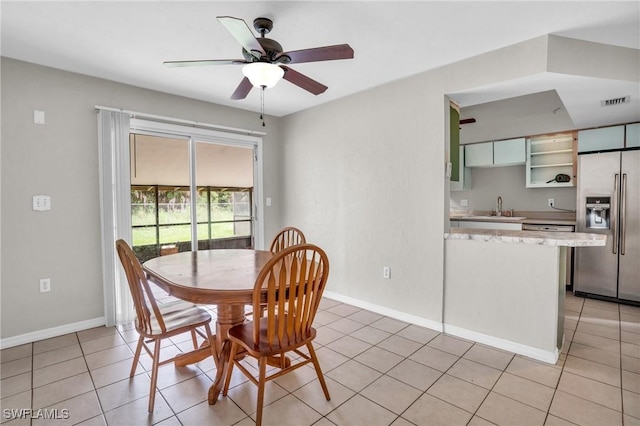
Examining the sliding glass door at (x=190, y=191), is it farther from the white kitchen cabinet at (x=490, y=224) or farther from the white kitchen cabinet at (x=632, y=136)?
the white kitchen cabinet at (x=632, y=136)

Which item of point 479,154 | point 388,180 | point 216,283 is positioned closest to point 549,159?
point 479,154

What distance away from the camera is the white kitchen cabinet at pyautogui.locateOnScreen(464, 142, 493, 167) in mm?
4652

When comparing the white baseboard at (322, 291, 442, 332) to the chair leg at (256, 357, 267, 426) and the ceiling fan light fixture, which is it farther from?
the ceiling fan light fixture

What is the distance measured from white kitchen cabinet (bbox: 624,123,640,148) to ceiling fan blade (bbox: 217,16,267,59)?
4103 millimetres

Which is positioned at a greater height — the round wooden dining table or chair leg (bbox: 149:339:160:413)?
the round wooden dining table

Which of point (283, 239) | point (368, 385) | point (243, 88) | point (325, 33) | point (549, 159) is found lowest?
point (368, 385)

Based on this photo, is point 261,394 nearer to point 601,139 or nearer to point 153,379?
point 153,379

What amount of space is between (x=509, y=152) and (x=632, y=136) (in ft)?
4.14

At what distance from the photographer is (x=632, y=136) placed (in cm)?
347

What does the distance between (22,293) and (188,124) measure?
2.22 meters

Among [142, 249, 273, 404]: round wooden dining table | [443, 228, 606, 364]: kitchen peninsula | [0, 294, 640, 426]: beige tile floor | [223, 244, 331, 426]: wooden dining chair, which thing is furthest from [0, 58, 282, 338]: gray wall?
[443, 228, 606, 364]: kitchen peninsula

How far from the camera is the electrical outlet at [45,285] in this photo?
2.78 metres

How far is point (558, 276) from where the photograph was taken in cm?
234

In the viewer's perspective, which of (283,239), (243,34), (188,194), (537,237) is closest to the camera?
(243,34)
